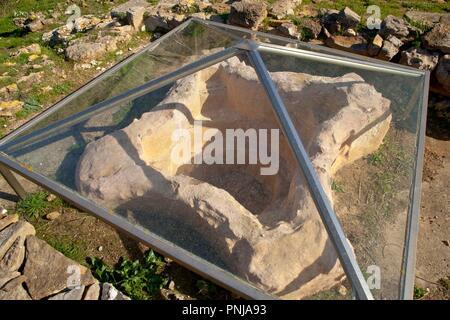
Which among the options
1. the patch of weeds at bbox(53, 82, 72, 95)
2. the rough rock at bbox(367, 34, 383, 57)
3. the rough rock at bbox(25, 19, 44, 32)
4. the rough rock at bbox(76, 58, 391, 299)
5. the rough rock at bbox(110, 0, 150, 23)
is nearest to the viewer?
the rough rock at bbox(76, 58, 391, 299)

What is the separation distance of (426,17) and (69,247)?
657 centimetres

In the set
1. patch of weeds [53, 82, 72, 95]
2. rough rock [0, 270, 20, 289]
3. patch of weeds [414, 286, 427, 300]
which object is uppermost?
patch of weeds [53, 82, 72, 95]

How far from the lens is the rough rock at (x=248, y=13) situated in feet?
22.2

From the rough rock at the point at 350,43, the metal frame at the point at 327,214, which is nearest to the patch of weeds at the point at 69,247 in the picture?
the metal frame at the point at 327,214

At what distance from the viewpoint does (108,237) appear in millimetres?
4105

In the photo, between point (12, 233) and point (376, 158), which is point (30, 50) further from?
point (376, 158)

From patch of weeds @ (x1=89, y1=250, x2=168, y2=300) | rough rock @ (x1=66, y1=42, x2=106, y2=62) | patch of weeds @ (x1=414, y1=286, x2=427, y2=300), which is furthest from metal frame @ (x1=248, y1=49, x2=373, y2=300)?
rough rock @ (x1=66, y1=42, x2=106, y2=62)

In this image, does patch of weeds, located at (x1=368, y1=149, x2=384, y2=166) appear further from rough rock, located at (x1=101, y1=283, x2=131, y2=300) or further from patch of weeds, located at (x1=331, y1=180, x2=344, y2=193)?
rough rock, located at (x1=101, y1=283, x2=131, y2=300)

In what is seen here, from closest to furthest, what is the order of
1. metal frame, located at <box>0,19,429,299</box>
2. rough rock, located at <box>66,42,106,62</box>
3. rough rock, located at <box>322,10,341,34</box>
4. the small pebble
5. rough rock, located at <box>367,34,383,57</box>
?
metal frame, located at <box>0,19,429,299</box> → the small pebble → rough rock, located at <box>367,34,383,57</box> → rough rock, located at <box>322,10,341,34</box> → rough rock, located at <box>66,42,106,62</box>

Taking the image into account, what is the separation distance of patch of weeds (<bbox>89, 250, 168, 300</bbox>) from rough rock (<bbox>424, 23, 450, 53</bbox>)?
15.2 feet

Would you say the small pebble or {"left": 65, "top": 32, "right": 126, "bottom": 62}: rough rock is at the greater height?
{"left": 65, "top": 32, "right": 126, "bottom": 62}: rough rock

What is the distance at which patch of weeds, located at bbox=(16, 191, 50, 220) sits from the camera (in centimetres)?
431

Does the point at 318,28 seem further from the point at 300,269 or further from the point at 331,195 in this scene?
the point at 300,269

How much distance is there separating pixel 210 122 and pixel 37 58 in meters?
3.94
